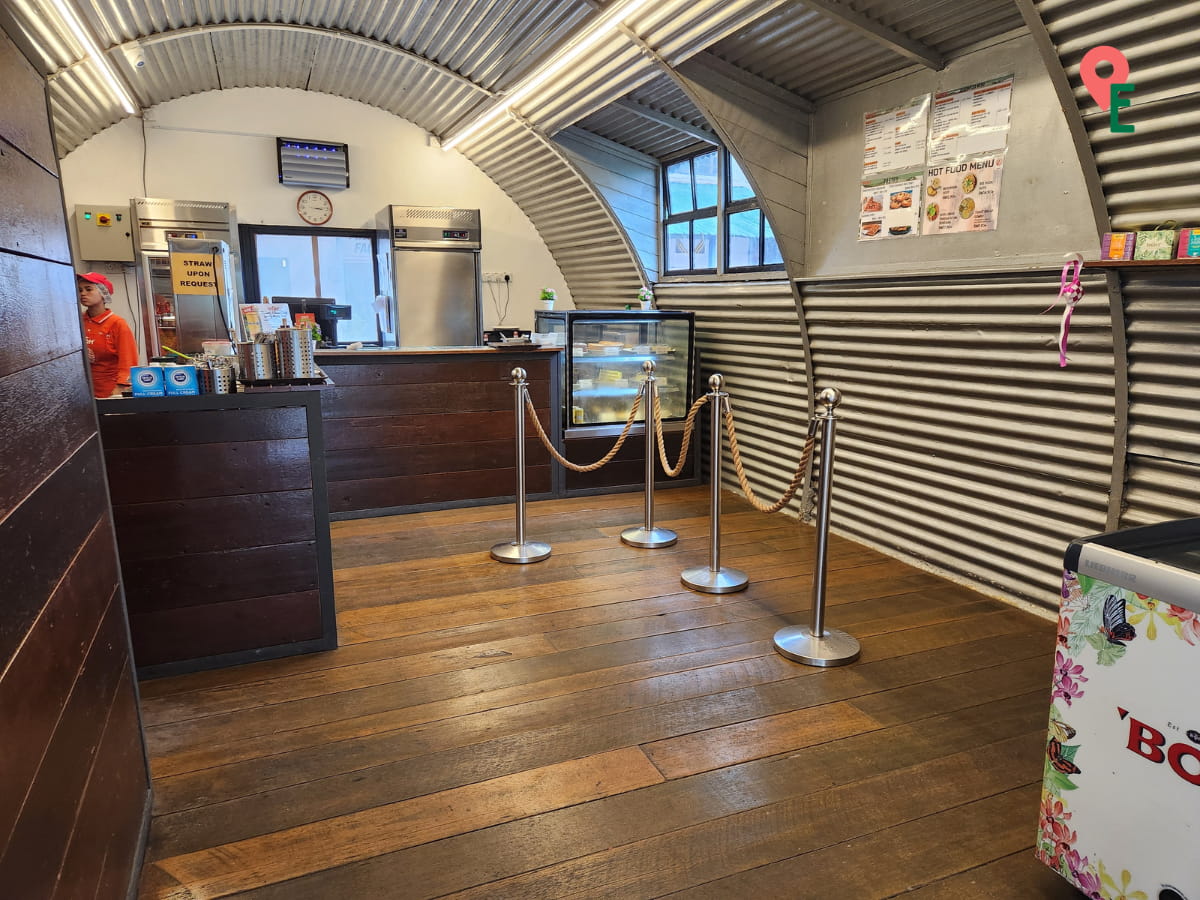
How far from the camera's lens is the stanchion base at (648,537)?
194 inches

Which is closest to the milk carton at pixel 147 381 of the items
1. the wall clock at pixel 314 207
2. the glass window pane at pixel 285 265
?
the glass window pane at pixel 285 265

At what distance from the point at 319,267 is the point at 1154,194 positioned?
7430 mm

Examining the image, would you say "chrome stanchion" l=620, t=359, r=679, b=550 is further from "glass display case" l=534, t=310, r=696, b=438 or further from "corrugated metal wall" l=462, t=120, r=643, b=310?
"corrugated metal wall" l=462, t=120, r=643, b=310

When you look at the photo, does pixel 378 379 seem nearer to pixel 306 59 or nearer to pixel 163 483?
pixel 163 483

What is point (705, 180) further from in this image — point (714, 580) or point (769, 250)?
point (714, 580)

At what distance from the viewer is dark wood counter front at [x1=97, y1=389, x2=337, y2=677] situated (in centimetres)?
304

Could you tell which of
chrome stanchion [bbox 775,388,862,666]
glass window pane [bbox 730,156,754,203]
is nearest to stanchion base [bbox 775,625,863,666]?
chrome stanchion [bbox 775,388,862,666]

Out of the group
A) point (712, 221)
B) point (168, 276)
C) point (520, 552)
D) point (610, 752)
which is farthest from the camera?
point (168, 276)

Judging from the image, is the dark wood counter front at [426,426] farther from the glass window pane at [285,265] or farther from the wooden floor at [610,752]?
the glass window pane at [285,265]

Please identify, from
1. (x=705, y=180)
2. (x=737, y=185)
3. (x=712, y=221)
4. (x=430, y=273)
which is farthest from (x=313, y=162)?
(x=737, y=185)

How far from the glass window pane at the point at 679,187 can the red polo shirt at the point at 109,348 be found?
467 cm

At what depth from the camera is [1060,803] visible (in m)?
1.95

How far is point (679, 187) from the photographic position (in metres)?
7.30

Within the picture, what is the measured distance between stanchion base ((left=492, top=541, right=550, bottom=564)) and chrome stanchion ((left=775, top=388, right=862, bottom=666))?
5.35 ft
